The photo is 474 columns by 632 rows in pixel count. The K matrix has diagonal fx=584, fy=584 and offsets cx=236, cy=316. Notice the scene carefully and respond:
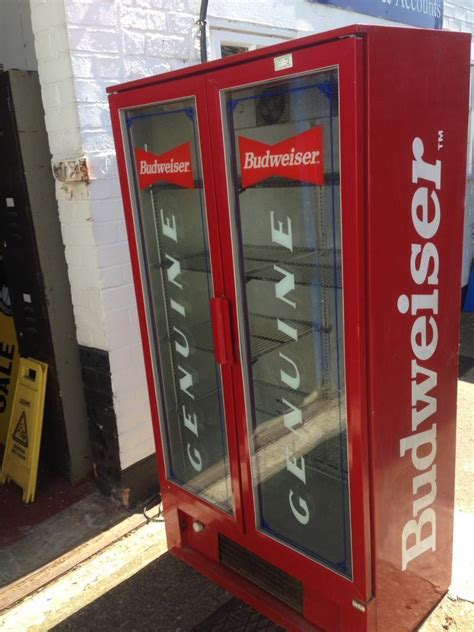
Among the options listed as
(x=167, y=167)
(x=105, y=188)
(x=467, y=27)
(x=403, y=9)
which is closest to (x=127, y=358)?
(x=105, y=188)

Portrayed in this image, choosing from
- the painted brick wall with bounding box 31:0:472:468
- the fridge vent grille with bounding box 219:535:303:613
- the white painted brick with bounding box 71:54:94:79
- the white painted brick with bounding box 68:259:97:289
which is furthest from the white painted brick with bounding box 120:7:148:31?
the fridge vent grille with bounding box 219:535:303:613

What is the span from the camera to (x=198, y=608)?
270 cm

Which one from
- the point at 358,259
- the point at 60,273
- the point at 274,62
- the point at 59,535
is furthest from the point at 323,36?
the point at 59,535

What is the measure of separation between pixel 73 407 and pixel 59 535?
0.73 meters

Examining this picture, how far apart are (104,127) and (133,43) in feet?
1.58

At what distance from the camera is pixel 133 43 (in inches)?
123

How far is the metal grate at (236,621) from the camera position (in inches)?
101

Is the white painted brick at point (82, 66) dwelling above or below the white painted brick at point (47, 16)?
below

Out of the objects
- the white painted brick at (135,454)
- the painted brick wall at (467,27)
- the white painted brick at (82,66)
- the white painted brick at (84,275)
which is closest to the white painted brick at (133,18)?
the white painted brick at (82,66)

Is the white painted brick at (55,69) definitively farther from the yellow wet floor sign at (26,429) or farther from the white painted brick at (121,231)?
the yellow wet floor sign at (26,429)

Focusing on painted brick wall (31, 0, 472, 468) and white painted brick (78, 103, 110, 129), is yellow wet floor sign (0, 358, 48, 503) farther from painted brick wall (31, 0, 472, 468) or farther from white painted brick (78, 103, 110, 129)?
white painted brick (78, 103, 110, 129)

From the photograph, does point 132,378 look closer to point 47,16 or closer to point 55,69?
point 55,69

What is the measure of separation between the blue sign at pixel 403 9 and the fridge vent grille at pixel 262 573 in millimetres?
3709

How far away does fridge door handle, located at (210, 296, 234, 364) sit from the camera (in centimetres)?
222
